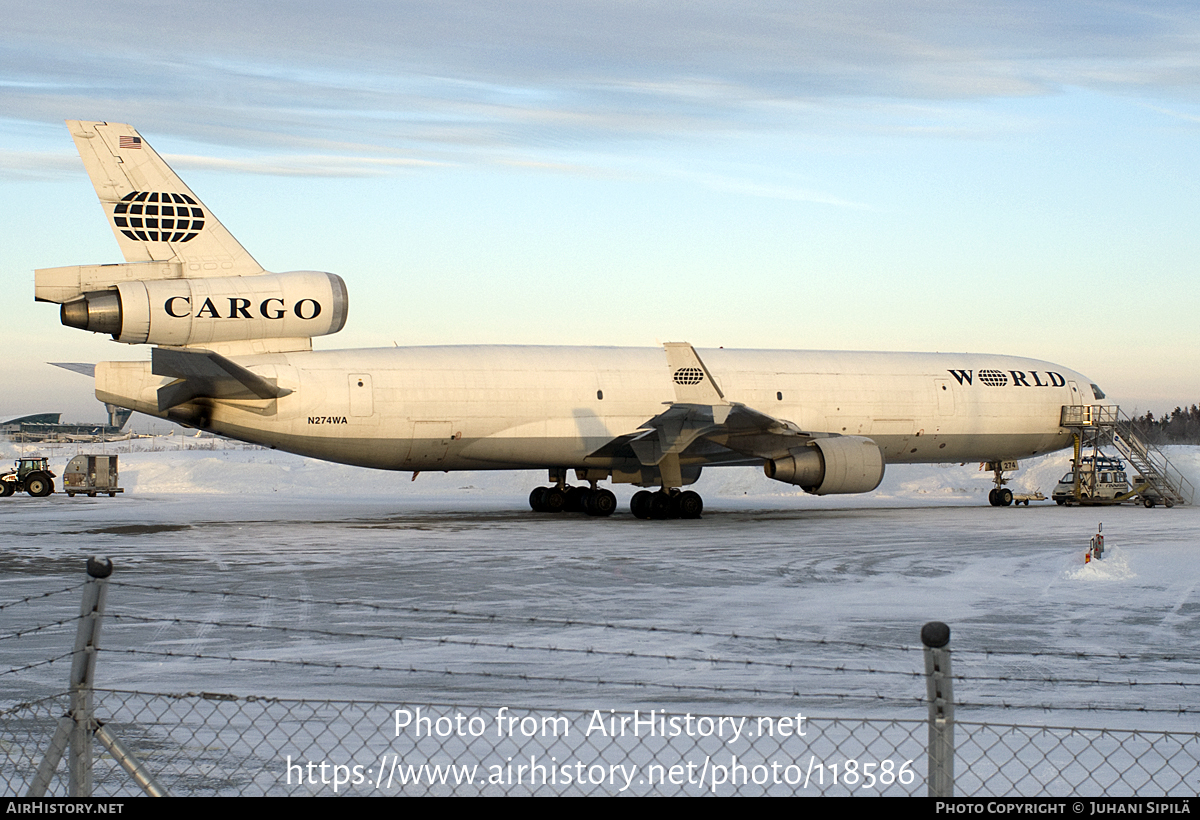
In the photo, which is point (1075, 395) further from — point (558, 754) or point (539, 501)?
point (558, 754)

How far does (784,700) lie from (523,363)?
17.8 m

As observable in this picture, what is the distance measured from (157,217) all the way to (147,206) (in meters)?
0.27

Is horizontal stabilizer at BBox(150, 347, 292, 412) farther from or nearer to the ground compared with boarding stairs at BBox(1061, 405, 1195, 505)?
farther from the ground

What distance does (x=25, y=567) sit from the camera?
15172mm

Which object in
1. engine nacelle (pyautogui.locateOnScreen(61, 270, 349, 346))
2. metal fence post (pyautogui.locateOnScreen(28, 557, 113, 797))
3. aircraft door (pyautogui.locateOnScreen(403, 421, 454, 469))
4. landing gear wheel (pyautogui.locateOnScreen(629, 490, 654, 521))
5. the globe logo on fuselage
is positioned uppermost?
the globe logo on fuselage

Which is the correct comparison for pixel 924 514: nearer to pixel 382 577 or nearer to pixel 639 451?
pixel 639 451

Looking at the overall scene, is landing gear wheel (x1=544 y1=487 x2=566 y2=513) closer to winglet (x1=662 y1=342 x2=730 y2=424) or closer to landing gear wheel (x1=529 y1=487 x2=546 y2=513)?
landing gear wheel (x1=529 y1=487 x2=546 y2=513)

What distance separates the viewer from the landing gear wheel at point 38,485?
37.6 metres

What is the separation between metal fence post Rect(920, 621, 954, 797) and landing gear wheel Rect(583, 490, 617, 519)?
22331mm

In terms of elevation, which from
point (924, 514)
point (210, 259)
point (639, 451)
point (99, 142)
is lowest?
point (924, 514)

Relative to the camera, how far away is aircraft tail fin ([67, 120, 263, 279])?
2083cm

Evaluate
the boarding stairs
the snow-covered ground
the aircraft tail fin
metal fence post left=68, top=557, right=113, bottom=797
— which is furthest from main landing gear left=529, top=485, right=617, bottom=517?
metal fence post left=68, top=557, right=113, bottom=797

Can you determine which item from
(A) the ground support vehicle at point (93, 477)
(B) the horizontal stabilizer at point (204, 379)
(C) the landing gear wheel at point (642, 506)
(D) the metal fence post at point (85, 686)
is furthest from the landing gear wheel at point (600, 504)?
(D) the metal fence post at point (85, 686)
